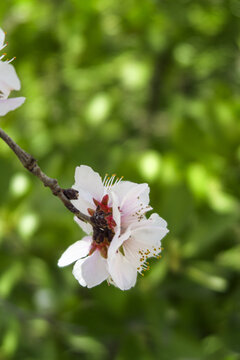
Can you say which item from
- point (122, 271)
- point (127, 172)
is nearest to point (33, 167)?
point (122, 271)

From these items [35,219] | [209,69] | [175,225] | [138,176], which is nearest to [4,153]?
[35,219]

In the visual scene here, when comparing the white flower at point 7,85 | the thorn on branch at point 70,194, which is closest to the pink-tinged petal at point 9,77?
the white flower at point 7,85

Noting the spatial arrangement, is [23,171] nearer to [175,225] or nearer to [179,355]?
[175,225]

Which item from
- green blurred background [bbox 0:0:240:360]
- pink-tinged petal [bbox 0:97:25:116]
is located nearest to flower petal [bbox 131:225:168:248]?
pink-tinged petal [bbox 0:97:25:116]

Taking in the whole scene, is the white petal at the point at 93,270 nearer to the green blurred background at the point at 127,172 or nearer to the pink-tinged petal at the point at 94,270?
the pink-tinged petal at the point at 94,270

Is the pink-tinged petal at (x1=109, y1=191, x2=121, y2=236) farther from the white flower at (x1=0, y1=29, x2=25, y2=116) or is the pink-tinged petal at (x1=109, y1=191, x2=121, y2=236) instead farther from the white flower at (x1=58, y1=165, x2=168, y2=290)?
the white flower at (x1=0, y1=29, x2=25, y2=116)

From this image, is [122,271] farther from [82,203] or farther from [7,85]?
[7,85]
